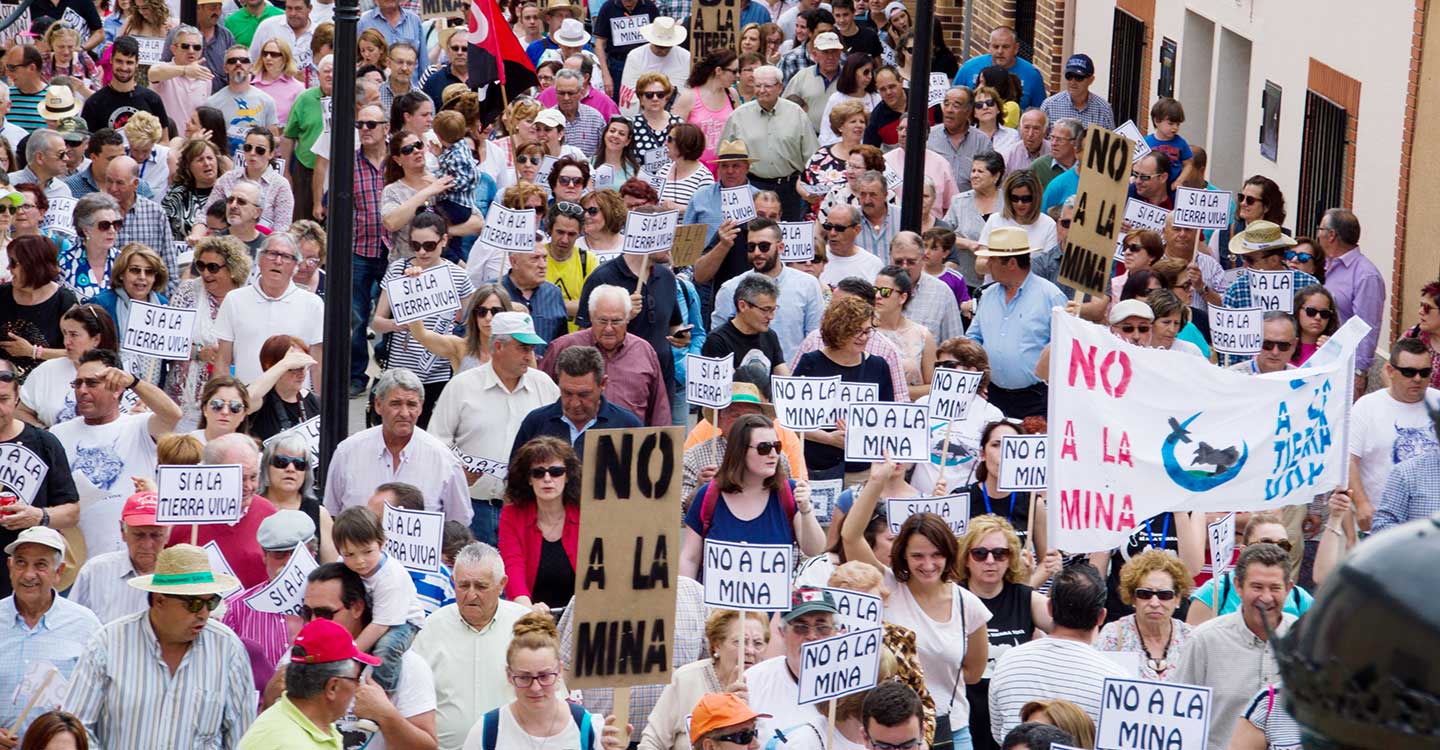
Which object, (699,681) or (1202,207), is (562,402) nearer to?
(699,681)

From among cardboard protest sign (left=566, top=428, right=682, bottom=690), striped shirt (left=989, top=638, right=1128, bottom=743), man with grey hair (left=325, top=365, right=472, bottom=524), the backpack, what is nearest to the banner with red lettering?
striped shirt (left=989, top=638, right=1128, bottom=743)

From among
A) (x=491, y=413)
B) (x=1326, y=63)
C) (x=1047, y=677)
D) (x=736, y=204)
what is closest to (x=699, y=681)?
(x=1047, y=677)

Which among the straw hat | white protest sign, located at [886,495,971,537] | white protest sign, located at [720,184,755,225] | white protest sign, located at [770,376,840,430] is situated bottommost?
the straw hat

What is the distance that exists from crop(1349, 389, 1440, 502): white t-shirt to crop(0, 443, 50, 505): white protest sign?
18.6 ft

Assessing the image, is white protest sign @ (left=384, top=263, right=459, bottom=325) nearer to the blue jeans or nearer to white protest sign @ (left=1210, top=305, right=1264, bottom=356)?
the blue jeans

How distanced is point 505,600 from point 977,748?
176cm

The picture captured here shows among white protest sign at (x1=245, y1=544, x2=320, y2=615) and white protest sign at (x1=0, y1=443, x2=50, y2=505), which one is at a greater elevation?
white protest sign at (x1=0, y1=443, x2=50, y2=505)

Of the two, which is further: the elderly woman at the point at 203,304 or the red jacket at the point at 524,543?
the elderly woman at the point at 203,304

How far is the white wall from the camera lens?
47.9 feet

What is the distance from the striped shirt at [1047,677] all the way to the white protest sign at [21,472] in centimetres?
364

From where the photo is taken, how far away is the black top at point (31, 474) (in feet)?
26.5

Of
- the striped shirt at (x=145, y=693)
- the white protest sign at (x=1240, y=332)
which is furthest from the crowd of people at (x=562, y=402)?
the white protest sign at (x=1240, y=332)

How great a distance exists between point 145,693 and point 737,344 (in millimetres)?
4483

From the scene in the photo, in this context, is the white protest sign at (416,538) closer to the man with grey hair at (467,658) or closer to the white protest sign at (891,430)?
the man with grey hair at (467,658)
